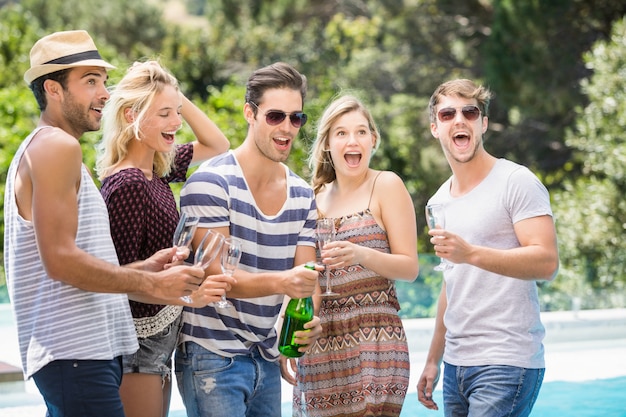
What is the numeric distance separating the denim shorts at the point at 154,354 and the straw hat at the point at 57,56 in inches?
40.2

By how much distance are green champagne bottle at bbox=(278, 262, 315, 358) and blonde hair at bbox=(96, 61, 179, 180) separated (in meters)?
0.89

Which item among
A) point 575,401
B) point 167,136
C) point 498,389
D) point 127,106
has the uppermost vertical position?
point 127,106

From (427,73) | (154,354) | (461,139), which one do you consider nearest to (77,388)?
(154,354)

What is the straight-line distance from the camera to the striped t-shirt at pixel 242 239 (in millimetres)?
3285

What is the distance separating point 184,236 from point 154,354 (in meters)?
0.57

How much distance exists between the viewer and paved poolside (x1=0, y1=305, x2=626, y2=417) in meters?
6.66

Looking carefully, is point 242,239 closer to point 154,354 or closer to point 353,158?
point 154,354

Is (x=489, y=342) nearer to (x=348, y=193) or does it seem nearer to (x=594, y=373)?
(x=348, y=193)


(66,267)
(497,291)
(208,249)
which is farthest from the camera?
(497,291)

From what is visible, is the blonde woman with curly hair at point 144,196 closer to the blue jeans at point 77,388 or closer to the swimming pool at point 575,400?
the blue jeans at point 77,388


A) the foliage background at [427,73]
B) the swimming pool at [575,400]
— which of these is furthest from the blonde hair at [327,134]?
the foliage background at [427,73]

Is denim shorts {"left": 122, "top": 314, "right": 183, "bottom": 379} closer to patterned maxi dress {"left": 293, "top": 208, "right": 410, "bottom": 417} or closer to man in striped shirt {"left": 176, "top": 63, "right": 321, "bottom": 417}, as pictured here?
man in striped shirt {"left": 176, "top": 63, "right": 321, "bottom": 417}

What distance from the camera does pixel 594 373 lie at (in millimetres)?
7754

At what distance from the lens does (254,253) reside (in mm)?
3371
